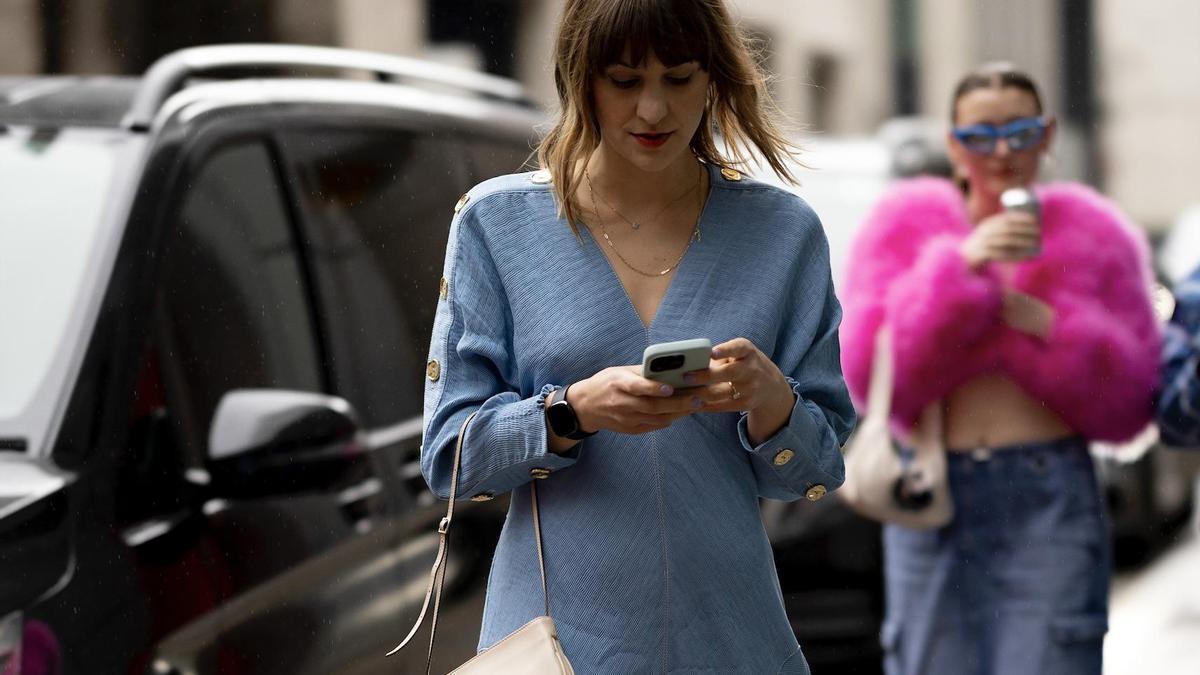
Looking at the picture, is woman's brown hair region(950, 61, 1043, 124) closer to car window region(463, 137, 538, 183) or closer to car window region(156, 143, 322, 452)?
car window region(463, 137, 538, 183)

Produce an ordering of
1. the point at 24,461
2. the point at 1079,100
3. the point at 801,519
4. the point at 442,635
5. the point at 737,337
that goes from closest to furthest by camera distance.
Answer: the point at 737,337 → the point at 24,461 → the point at 442,635 → the point at 1079,100 → the point at 801,519

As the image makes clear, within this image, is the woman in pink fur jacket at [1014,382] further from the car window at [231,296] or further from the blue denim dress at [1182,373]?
the car window at [231,296]

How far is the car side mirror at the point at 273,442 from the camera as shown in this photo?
309cm

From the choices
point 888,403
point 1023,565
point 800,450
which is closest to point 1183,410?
point 1023,565

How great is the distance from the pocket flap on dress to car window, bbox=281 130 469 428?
1359mm

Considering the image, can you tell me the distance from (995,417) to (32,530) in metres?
1.85

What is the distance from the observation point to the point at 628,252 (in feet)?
7.17

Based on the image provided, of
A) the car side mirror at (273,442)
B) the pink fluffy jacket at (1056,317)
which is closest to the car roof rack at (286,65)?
the car side mirror at (273,442)

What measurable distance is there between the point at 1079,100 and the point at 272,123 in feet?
6.66

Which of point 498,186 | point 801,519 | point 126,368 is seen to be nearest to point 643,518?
point 498,186

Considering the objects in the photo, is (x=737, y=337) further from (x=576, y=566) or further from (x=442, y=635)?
(x=442, y=635)

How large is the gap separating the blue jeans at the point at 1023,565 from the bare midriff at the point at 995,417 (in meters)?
0.02

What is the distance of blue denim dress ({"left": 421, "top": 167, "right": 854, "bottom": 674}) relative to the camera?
2127 mm

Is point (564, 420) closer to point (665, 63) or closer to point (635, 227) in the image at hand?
point (635, 227)
